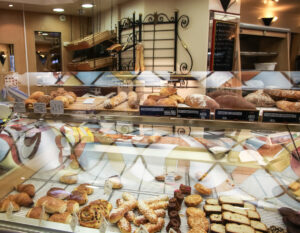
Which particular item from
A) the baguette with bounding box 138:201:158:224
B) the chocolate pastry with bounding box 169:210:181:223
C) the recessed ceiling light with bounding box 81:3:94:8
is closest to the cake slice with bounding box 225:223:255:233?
the chocolate pastry with bounding box 169:210:181:223

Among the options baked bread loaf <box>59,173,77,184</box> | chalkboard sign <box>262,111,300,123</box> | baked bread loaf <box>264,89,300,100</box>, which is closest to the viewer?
chalkboard sign <box>262,111,300,123</box>

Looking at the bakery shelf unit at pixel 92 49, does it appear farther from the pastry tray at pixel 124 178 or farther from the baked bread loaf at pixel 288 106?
the baked bread loaf at pixel 288 106

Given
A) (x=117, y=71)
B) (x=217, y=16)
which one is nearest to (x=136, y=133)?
A: (x=117, y=71)

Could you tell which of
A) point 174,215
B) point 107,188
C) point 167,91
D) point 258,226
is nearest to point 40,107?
point 107,188

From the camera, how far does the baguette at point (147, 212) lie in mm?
1273

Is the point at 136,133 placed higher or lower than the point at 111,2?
lower

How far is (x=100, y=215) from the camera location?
1.26m

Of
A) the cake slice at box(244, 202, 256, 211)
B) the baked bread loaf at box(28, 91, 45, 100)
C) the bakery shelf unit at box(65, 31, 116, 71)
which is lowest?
the cake slice at box(244, 202, 256, 211)

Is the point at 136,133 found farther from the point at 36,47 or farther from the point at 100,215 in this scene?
the point at 36,47

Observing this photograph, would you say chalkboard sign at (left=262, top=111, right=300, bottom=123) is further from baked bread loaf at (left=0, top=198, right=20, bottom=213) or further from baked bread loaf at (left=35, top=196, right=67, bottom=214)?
baked bread loaf at (left=0, top=198, right=20, bottom=213)

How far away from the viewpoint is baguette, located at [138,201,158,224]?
1.27 m

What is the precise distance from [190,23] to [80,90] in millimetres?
928

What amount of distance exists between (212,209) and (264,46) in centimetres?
120

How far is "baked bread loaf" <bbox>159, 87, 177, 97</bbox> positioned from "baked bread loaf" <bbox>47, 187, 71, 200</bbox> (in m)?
0.90
